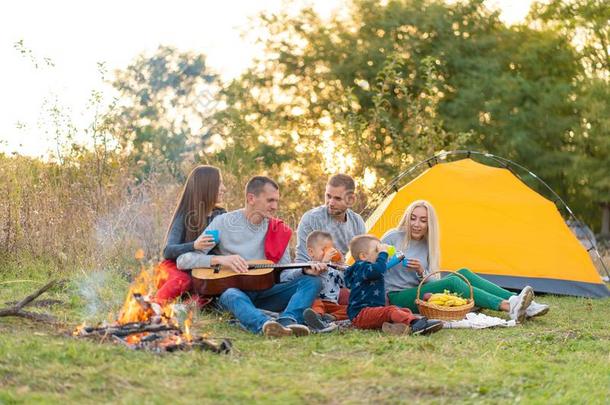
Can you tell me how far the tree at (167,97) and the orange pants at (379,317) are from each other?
17.1 meters

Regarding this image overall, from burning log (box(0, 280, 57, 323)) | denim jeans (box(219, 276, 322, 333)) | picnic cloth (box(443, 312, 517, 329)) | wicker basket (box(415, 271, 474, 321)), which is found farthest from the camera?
wicker basket (box(415, 271, 474, 321))

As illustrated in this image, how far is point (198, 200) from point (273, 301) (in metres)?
0.91

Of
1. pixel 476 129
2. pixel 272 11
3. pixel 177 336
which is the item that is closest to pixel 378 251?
pixel 177 336

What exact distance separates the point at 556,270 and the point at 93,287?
169 inches

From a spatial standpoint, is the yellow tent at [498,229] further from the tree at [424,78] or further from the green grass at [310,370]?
the tree at [424,78]

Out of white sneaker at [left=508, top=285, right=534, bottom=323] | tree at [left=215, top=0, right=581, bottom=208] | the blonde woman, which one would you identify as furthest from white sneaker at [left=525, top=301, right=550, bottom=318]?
tree at [left=215, top=0, right=581, bottom=208]

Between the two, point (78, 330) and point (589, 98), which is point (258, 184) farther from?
point (589, 98)

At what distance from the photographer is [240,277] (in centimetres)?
635

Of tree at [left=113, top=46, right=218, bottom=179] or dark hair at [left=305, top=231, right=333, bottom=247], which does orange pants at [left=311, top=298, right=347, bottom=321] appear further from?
tree at [left=113, top=46, right=218, bottom=179]

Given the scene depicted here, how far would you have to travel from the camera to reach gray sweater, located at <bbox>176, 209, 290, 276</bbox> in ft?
21.7

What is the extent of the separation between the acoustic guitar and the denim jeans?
0.08 m

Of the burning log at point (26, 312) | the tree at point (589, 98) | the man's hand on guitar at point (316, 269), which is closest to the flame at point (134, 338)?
the burning log at point (26, 312)

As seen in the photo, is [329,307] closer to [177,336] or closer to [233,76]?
[177,336]

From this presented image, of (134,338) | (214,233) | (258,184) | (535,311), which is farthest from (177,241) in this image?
(535,311)
